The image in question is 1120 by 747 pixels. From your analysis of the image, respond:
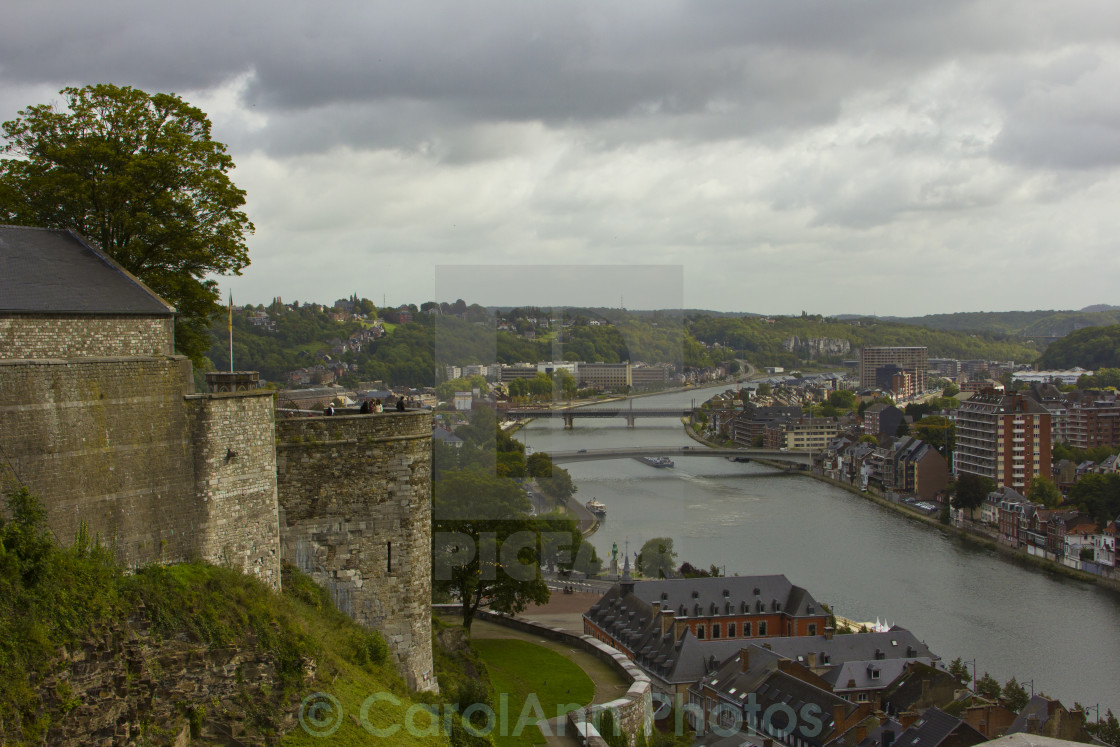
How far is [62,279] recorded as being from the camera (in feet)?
23.7

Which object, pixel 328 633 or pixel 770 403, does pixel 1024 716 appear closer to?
pixel 328 633

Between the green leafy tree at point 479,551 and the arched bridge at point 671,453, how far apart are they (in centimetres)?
2418

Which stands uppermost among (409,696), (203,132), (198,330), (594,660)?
(203,132)

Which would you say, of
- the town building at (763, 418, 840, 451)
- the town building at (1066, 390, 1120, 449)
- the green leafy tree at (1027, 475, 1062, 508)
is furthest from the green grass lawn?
the town building at (763, 418, 840, 451)

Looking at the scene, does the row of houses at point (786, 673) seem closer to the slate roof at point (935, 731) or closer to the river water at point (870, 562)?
the slate roof at point (935, 731)

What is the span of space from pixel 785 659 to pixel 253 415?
1919cm

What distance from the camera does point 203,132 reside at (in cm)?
977

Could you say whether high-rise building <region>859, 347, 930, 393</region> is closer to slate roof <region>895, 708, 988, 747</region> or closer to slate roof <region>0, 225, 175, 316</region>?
slate roof <region>895, 708, 988, 747</region>

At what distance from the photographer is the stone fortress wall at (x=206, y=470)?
20.6 ft

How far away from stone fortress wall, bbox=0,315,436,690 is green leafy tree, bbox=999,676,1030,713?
56.8 ft

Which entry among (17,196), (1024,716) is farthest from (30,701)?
(1024,716)

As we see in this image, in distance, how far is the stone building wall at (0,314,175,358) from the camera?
671 centimetres

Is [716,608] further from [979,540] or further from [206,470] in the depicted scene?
[206,470]

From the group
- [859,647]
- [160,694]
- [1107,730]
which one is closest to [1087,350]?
[859,647]
